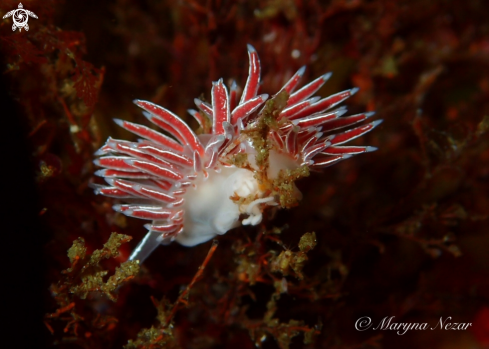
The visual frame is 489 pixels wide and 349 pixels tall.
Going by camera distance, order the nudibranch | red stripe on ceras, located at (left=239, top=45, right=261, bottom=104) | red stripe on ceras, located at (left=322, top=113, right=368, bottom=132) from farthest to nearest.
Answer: red stripe on ceras, located at (left=322, top=113, right=368, bottom=132) < red stripe on ceras, located at (left=239, top=45, right=261, bottom=104) < the nudibranch

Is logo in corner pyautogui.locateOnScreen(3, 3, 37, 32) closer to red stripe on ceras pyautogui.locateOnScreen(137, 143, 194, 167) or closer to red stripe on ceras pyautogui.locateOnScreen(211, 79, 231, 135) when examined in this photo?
red stripe on ceras pyautogui.locateOnScreen(137, 143, 194, 167)

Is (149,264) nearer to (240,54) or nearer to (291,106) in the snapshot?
(291,106)

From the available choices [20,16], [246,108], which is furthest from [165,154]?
[20,16]

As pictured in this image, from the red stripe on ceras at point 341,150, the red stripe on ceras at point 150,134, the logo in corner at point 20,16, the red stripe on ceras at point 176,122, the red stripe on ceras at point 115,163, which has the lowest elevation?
the red stripe on ceras at point 115,163

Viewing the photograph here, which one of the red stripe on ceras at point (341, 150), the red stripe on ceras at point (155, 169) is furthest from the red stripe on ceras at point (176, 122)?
the red stripe on ceras at point (341, 150)

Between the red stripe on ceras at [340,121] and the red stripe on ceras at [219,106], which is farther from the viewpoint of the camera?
the red stripe on ceras at [340,121]

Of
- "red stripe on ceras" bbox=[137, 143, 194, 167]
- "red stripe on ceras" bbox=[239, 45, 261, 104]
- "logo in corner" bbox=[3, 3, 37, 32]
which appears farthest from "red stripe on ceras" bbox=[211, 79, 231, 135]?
"logo in corner" bbox=[3, 3, 37, 32]

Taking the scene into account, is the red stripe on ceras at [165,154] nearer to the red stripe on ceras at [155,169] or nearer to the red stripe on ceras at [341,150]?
the red stripe on ceras at [155,169]

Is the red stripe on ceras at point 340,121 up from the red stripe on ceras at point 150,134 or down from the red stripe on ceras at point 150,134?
up
